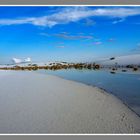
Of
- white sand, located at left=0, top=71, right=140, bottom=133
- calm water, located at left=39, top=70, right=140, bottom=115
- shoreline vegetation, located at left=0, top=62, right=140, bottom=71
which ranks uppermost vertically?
shoreline vegetation, located at left=0, top=62, right=140, bottom=71

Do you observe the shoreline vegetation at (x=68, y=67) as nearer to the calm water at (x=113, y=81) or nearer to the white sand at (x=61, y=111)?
the calm water at (x=113, y=81)

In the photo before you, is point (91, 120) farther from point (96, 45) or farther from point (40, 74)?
point (40, 74)

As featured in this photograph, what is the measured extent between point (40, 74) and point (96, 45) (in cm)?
74

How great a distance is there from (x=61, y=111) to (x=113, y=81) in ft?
2.94

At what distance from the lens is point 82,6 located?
2848mm

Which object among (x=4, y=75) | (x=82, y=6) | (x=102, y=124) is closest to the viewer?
(x=102, y=124)

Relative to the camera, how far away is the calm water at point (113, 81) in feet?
10.0

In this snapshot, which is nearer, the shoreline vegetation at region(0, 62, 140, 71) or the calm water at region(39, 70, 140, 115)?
the calm water at region(39, 70, 140, 115)

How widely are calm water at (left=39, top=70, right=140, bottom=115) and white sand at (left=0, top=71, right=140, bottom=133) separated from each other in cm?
12

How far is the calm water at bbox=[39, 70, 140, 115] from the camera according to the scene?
3062 mm

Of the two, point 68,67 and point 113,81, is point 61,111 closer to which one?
point 68,67

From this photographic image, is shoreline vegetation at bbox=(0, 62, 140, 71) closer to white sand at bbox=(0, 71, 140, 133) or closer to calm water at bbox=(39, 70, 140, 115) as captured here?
calm water at bbox=(39, 70, 140, 115)

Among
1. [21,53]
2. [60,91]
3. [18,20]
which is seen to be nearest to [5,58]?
[21,53]

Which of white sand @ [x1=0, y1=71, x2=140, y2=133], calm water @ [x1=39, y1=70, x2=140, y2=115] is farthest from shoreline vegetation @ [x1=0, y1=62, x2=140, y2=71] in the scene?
white sand @ [x1=0, y1=71, x2=140, y2=133]
